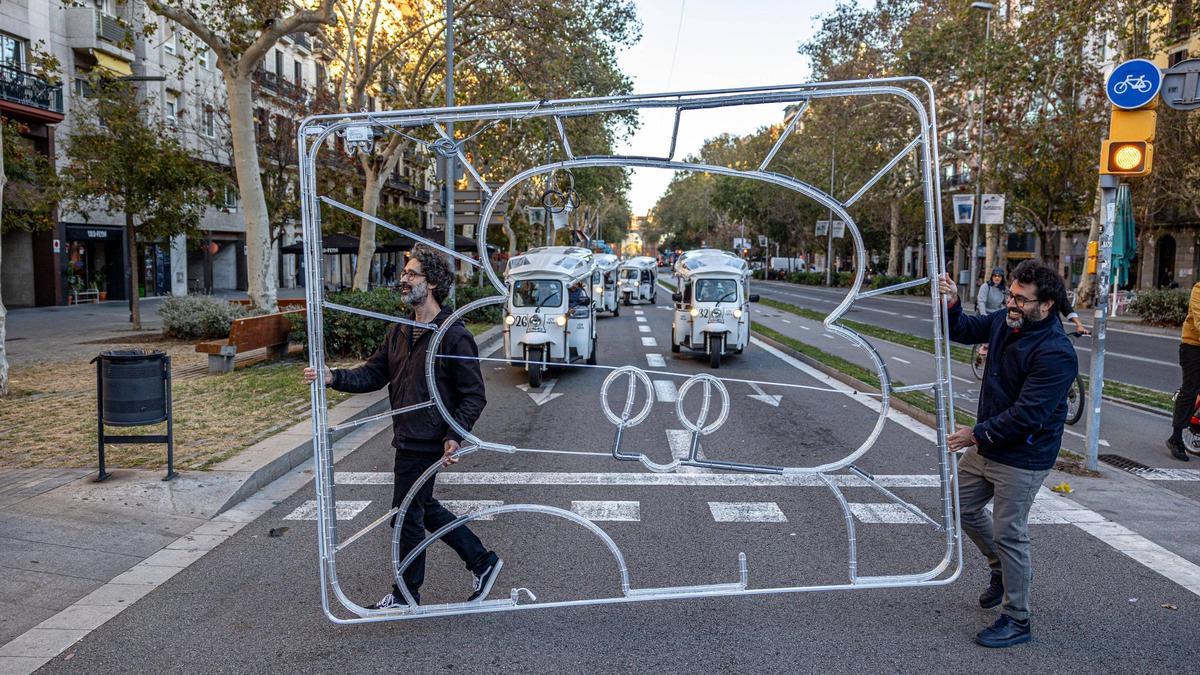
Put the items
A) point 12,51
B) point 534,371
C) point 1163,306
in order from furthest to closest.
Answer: point 12,51, point 1163,306, point 534,371

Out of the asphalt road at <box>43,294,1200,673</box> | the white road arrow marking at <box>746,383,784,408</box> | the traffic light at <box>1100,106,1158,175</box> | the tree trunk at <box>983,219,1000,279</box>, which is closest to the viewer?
the asphalt road at <box>43,294,1200,673</box>

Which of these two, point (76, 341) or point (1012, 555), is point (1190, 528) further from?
point (76, 341)

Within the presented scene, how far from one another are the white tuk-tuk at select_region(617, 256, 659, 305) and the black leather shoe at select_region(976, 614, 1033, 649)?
3351 cm

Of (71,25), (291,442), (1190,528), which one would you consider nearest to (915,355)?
(1190,528)

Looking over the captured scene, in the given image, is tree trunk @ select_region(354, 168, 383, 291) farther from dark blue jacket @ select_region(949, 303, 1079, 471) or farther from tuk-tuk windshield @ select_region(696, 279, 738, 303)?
dark blue jacket @ select_region(949, 303, 1079, 471)

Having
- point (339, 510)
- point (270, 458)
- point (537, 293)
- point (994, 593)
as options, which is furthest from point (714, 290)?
point (994, 593)

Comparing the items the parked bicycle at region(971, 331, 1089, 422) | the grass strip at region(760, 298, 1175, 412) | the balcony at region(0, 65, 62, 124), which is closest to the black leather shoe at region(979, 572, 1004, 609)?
the parked bicycle at region(971, 331, 1089, 422)

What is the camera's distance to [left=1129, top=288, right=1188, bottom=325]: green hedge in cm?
2433

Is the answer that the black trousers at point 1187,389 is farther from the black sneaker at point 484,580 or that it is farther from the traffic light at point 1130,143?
the black sneaker at point 484,580

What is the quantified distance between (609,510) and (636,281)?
1253 inches

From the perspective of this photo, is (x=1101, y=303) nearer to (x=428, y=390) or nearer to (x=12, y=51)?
(x=428, y=390)

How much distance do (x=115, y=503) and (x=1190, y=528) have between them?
25.2ft

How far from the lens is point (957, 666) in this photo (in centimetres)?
382

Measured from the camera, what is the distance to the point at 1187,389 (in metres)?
8.04
